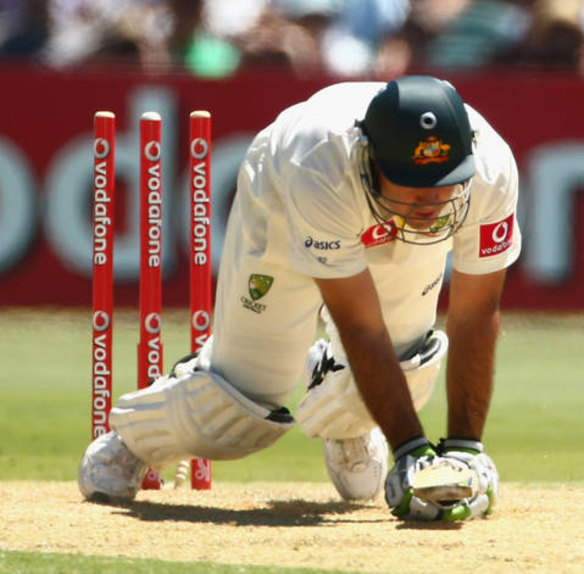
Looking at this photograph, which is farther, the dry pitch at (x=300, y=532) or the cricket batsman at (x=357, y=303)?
the cricket batsman at (x=357, y=303)

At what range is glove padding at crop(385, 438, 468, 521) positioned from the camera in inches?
188

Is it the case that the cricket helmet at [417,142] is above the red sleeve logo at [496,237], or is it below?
above

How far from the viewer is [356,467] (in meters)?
5.71

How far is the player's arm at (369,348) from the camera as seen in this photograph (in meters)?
4.77

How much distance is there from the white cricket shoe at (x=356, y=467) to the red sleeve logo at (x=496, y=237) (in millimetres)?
1066

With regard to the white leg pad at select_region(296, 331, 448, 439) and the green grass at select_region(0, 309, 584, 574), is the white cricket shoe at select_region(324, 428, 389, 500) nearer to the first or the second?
the white leg pad at select_region(296, 331, 448, 439)

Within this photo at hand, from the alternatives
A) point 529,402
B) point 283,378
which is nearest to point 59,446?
point 283,378

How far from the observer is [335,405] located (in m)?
5.48

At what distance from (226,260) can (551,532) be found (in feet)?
4.77

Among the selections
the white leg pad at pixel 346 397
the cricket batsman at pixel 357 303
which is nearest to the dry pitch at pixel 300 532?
the cricket batsman at pixel 357 303

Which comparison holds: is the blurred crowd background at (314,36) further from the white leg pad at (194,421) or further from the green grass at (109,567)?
the green grass at (109,567)

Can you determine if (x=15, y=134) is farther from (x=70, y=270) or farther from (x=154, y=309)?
(x=154, y=309)

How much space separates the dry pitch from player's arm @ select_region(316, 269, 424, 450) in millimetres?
356

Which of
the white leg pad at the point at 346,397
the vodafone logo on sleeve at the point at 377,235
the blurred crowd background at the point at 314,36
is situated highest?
the blurred crowd background at the point at 314,36
